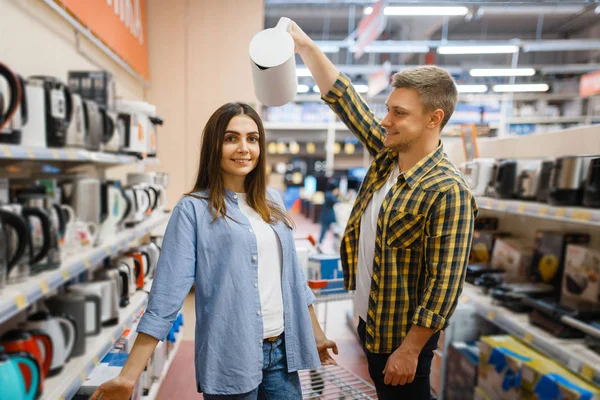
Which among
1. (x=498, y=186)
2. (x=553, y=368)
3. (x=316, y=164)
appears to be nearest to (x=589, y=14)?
(x=316, y=164)

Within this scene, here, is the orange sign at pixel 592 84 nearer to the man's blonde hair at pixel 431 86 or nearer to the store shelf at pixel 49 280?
the man's blonde hair at pixel 431 86

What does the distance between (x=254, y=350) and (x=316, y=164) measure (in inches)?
346

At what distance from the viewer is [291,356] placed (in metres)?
1.38

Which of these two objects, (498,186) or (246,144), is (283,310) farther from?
(498,186)

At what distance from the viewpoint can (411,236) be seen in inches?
54.2

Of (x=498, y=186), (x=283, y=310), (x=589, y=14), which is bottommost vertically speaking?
(x=283, y=310)

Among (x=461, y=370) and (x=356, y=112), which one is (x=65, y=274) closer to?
(x=356, y=112)

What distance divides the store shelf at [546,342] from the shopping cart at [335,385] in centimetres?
78

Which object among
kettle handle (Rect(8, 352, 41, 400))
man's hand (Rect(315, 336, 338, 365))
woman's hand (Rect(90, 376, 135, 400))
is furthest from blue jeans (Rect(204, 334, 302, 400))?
kettle handle (Rect(8, 352, 41, 400))

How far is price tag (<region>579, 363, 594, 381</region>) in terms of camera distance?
1.60 meters

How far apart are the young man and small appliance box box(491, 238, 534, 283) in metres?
1.26

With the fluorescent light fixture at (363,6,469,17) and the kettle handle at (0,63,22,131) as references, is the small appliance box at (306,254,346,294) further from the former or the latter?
the fluorescent light fixture at (363,6,469,17)

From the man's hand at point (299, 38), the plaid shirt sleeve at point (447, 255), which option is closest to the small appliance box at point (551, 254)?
the plaid shirt sleeve at point (447, 255)

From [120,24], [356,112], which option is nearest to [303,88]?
[120,24]
